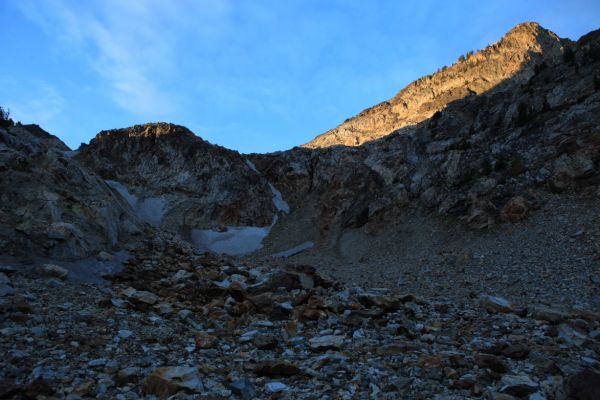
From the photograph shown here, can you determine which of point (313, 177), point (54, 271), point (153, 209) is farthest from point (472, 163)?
point (153, 209)

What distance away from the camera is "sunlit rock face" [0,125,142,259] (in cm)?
1428

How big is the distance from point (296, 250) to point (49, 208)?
18253 mm

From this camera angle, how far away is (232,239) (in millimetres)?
35219

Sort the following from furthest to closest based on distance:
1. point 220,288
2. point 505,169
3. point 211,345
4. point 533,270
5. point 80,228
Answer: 1. point 505,169
2. point 80,228
3. point 533,270
4. point 220,288
5. point 211,345

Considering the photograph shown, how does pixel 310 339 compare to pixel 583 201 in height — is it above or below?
below

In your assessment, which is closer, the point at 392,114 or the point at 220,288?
the point at 220,288

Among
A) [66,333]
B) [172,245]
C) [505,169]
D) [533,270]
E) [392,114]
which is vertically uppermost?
[392,114]

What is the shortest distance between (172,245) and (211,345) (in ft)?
44.0

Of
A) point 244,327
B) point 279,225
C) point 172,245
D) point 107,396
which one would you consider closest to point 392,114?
point 279,225

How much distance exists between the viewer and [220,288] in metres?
13.0

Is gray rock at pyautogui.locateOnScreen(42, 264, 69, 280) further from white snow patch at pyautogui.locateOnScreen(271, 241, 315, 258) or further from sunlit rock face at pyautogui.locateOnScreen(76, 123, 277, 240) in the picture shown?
sunlit rock face at pyautogui.locateOnScreen(76, 123, 277, 240)

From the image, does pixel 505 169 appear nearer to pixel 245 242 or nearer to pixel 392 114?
pixel 245 242

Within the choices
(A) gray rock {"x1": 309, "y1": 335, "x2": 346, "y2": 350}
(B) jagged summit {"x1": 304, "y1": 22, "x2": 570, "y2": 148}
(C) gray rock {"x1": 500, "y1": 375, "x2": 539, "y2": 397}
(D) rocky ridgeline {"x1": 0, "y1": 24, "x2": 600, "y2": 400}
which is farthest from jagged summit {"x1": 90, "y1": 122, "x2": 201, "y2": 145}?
(C) gray rock {"x1": 500, "y1": 375, "x2": 539, "y2": 397}

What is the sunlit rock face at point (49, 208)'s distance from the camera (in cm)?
1428
